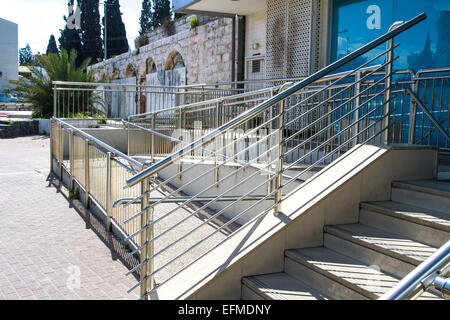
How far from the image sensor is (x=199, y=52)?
16.2m

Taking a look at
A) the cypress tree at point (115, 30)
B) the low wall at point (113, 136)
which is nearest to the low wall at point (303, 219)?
the low wall at point (113, 136)

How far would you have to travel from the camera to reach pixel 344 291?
295 cm

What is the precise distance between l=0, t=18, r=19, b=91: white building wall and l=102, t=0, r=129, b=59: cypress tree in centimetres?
1889

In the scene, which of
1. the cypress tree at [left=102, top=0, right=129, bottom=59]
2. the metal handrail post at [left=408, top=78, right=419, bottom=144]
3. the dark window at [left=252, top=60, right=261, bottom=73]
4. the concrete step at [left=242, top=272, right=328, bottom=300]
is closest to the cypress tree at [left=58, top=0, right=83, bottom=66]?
the cypress tree at [left=102, top=0, right=129, bottom=59]

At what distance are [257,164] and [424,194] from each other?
106 inches

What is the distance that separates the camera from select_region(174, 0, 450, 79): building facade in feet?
26.3

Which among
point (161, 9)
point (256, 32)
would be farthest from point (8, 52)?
point (256, 32)

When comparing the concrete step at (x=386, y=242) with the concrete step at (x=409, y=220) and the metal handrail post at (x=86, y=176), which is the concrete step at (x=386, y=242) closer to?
the concrete step at (x=409, y=220)

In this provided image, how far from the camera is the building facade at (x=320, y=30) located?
802 centimetres

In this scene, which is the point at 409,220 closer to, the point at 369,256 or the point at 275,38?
the point at 369,256

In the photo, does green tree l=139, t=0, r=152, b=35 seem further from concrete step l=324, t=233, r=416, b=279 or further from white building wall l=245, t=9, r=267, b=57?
concrete step l=324, t=233, r=416, b=279

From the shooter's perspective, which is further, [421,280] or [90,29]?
[90,29]

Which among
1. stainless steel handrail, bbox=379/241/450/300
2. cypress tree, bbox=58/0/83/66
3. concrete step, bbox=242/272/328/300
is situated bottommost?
concrete step, bbox=242/272/328/300
